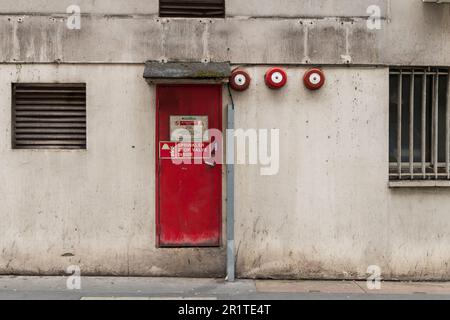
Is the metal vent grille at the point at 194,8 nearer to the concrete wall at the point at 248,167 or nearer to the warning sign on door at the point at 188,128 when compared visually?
the concrete wall at the point at 248,167

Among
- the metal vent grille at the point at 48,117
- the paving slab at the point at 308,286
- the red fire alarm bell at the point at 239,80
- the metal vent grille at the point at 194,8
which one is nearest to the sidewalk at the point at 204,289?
the paving slab at the point at 308,286

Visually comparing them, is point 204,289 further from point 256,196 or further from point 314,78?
point 314,78

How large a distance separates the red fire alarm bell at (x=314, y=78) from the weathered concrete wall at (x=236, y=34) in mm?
180

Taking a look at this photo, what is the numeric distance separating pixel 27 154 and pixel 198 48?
2.80 m

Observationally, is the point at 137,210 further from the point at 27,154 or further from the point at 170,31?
the point at 170,31

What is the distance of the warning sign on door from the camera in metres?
8.16

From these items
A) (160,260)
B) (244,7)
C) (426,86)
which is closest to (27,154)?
(160,260)

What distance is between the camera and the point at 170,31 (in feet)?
26.7

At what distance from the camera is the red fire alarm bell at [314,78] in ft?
26.7

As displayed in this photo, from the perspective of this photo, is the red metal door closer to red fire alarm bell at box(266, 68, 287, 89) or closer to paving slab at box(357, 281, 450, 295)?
red fire alarm bell at box(266, 68, 287, 89)

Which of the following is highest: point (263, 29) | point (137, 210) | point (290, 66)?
point (263, 29)

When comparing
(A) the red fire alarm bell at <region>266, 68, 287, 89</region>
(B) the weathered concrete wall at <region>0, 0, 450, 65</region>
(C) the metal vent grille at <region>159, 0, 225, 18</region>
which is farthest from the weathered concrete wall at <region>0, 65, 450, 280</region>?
(C) the metal vent grille at <region>159, 0, 225, 18</region>

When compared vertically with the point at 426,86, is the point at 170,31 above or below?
above

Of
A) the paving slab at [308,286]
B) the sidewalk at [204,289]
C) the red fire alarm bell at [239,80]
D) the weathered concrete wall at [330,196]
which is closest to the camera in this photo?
the sidewalk at [204,289]
